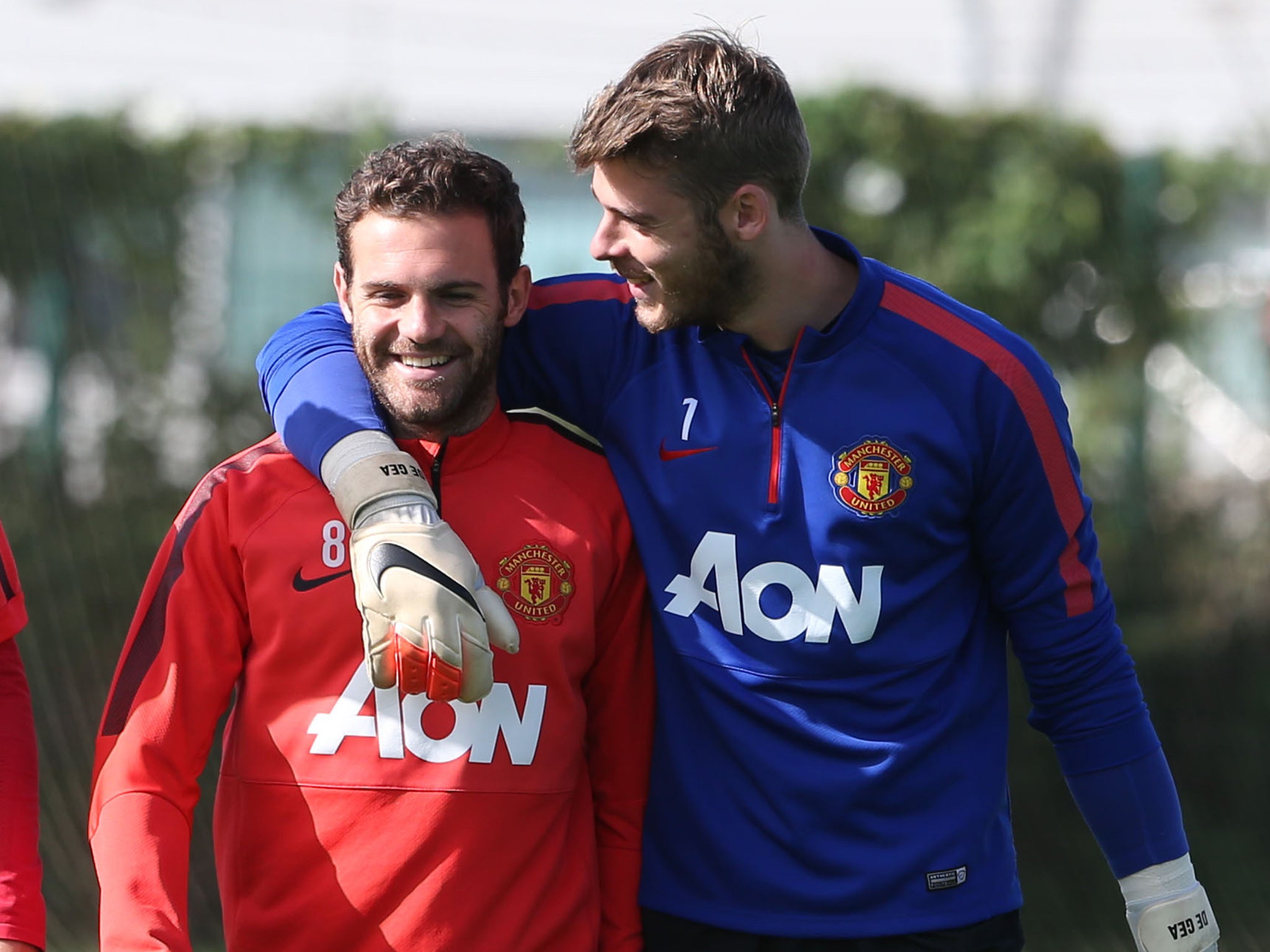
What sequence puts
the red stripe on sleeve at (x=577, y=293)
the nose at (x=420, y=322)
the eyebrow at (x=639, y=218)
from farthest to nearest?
the red stripe on sleeve at (x=577, y=293), the eyebrow at (x=639, y=218), the nose at (x=420, y=322)

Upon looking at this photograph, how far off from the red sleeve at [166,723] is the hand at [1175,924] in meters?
1.34

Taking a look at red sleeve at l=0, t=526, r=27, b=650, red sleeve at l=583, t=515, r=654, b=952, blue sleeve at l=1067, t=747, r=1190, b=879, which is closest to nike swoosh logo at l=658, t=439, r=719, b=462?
red sleeve at l=583, t=515, r=654, b=952

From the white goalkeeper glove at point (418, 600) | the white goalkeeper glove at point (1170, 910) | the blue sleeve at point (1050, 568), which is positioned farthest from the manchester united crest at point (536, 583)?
the white goalkeeper glove at point (1170, 910)

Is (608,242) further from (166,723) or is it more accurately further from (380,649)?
(166,723)

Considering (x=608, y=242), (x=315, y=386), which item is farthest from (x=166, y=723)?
(x=608, y=242)

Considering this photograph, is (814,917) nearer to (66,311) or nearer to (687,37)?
(687,37)

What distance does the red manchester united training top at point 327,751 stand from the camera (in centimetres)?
183

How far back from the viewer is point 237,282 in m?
4.28

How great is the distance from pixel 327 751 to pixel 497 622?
1.00 feet

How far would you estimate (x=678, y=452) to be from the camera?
2.06 metres

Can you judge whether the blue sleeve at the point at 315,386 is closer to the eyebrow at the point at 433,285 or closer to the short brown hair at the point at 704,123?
the eyebrow at the point at 433,285

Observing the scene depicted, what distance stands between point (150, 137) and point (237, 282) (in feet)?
1.64

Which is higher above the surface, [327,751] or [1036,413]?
[1036,413]

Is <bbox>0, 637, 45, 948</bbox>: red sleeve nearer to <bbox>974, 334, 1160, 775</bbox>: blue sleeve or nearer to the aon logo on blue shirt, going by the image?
the aon logo on blue shirt
